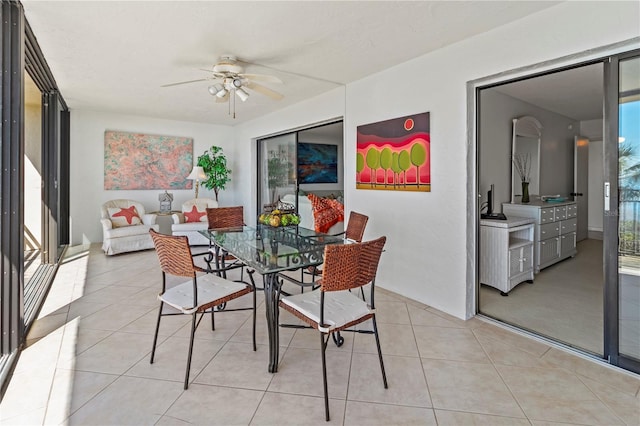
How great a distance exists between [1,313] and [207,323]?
1356 millimetres

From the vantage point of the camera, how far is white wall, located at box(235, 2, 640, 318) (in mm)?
2234

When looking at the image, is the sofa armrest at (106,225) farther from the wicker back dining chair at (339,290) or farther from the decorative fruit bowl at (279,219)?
the wicker back dining chair at (339,290)

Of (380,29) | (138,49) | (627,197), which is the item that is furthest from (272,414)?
(138,49)

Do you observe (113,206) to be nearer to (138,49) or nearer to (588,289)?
(138,49)

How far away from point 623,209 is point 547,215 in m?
2.42

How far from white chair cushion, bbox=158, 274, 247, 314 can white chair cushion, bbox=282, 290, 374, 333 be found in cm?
46

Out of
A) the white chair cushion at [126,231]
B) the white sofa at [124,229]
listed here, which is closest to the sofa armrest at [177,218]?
the white sofa at [124,229]

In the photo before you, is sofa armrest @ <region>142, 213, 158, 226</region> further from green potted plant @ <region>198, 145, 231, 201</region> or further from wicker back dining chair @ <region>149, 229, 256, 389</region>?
wicker back dining chair @ <region>149, 229, 256, 389</region>

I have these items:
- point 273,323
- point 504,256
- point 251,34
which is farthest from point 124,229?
point 504,256

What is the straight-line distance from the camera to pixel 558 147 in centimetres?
568

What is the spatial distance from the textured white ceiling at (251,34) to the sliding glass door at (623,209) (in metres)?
0.75

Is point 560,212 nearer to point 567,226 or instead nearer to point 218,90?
point 567,226

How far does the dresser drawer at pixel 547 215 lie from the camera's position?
4223 mm

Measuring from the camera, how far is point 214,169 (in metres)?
6.87
